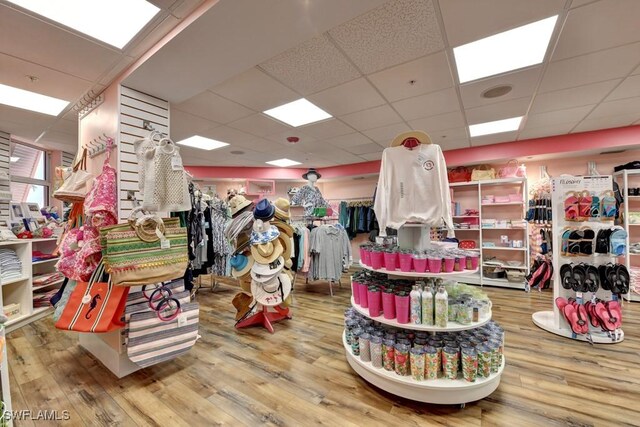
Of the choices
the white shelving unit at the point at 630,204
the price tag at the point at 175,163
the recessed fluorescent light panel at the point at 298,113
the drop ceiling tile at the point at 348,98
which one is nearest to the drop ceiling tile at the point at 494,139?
the white shelving unit at the point at 630,204

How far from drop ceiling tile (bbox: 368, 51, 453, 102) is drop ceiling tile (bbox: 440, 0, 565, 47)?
311 mm

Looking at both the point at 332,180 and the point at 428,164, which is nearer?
the point at 428,164

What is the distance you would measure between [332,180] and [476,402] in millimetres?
6629

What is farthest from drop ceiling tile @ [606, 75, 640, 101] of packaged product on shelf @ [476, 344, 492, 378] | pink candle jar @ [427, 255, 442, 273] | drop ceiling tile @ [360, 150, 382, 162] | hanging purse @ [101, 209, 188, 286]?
hanging purse @ [101, 209, 188, 286]

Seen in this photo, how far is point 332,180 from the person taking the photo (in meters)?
8.13

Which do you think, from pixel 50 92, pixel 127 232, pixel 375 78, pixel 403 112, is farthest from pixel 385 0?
pixel 50 92

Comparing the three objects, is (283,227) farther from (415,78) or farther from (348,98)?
(415,78)

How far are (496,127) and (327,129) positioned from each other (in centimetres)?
284

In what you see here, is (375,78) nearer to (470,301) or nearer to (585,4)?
(585,4)

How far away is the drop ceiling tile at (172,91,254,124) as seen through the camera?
3.26m

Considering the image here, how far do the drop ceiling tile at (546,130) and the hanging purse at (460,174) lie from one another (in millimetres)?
1166

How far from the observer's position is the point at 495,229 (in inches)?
229

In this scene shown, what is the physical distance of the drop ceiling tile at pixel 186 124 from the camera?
3.82 metres

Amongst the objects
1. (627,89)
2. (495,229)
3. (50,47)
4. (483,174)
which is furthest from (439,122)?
(50,47)
